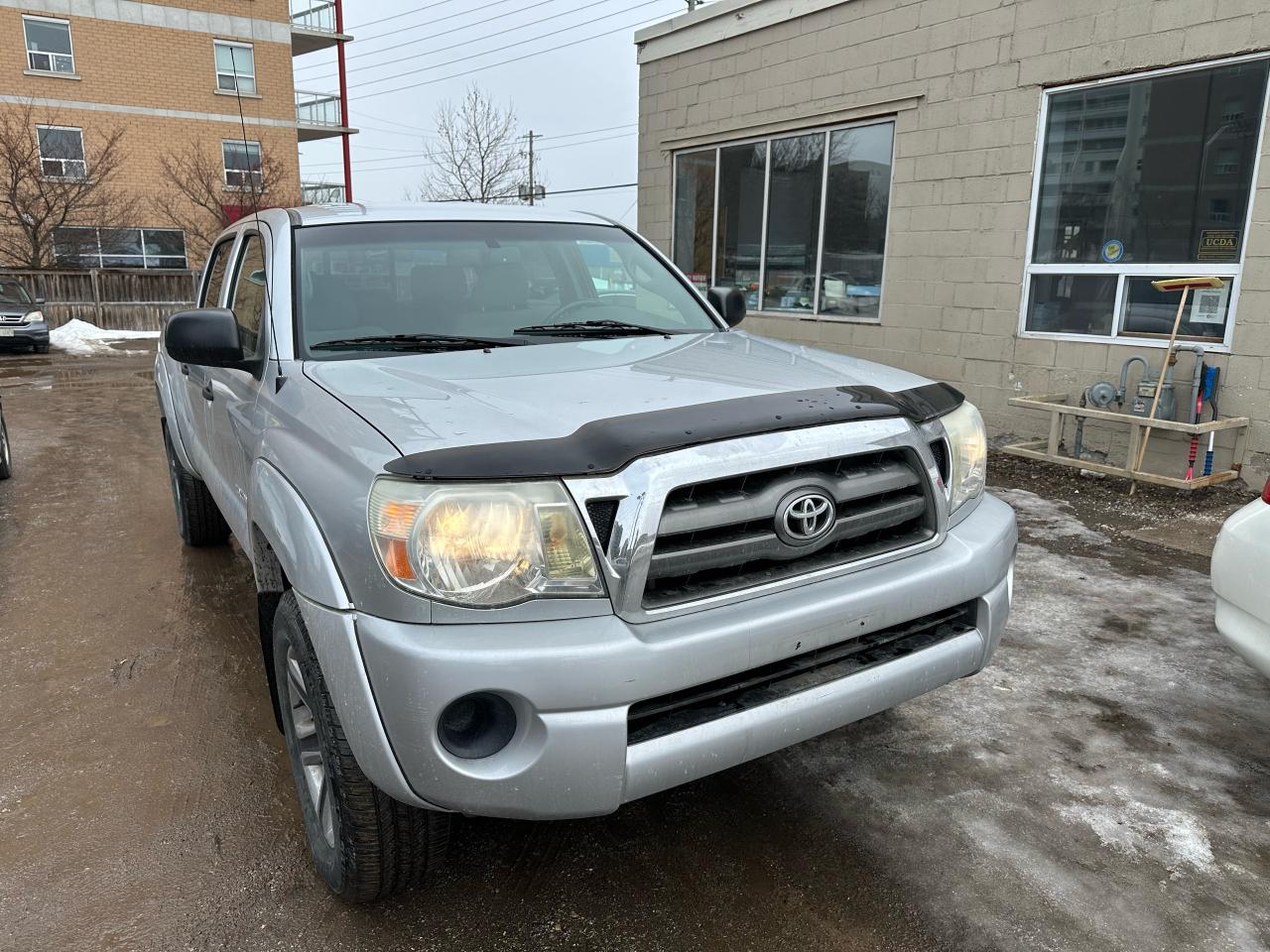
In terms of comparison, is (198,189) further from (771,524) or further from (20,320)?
(771,524)

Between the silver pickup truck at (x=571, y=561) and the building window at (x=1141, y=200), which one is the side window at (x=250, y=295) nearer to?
the silver pickup truck at (x=571, y=561)

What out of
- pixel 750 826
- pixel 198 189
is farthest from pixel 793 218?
pixel 198 189

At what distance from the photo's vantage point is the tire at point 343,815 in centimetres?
217

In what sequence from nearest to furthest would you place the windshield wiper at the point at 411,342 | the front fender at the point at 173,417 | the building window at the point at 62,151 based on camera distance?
the windshield wiper at the point at 411,342 → the front fender at the point at 173,417 → the building window at the point at 62,151

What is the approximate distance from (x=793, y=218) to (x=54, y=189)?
2040 centimetres

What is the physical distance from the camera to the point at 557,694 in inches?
75.4

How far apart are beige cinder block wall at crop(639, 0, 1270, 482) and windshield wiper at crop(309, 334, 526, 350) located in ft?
18.9

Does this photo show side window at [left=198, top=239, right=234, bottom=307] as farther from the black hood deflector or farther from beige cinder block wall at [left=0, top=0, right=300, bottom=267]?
beige cinder block wall at [left=0, top=0, right=300, bottom=267]

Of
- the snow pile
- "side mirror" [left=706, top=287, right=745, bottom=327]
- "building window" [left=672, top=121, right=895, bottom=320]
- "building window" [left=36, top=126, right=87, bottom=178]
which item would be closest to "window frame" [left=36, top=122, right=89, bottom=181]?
"building window" [left=36, top=126, right=87, bottom=178]

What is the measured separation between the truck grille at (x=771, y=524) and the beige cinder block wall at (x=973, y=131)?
530 cm

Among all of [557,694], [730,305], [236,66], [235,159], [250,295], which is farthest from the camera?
[236,66]

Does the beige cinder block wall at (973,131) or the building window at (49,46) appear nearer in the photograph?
the beige cinder block wall at (973,131)

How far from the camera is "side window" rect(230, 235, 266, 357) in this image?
129 inches

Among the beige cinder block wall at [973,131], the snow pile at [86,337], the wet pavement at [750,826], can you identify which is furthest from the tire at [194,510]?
the snow pile at [86,337]
